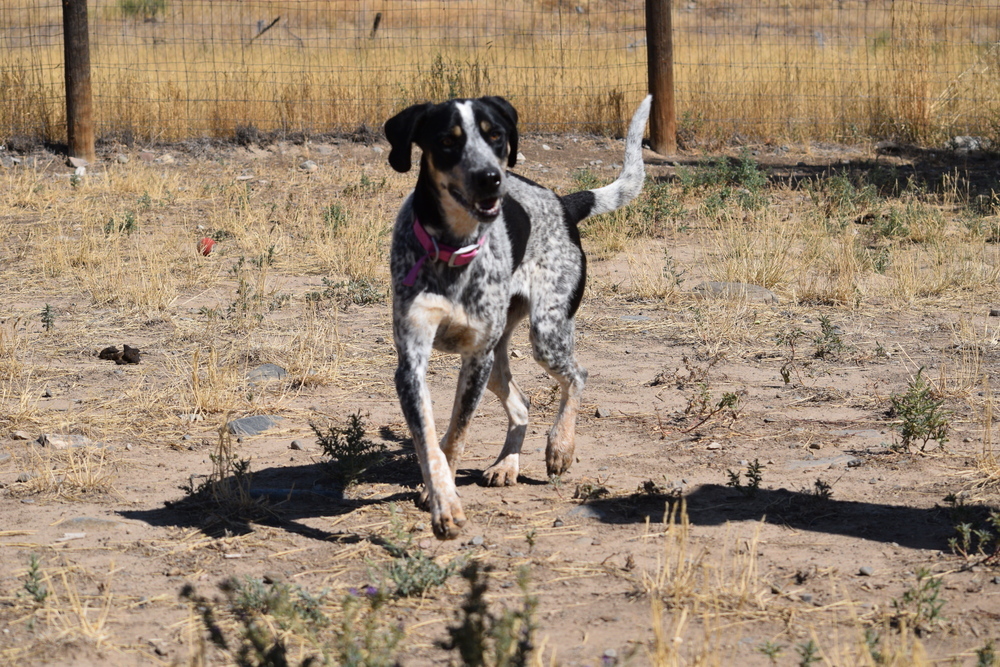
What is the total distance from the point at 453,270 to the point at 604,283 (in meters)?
3.61

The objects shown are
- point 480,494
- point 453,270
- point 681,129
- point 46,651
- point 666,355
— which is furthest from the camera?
point 681,129

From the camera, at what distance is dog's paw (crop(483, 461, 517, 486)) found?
4465 millimetres

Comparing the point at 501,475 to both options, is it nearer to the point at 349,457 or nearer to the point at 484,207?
the point at 349,457

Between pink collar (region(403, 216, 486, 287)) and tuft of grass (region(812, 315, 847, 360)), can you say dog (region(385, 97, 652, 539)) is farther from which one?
tuft of grass (region(812, 315, 847, 360))

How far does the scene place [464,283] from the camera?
4.00m

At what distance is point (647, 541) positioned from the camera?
3.74 meters

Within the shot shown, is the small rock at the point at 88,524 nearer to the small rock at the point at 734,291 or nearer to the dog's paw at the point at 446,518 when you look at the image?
the dog's paw at the point at 446,518

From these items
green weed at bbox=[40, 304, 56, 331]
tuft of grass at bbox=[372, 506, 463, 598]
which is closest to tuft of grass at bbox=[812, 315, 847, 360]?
Answer: tuft of grass at bbox=[372, 506, 463, 598]

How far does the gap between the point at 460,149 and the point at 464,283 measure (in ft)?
1.60

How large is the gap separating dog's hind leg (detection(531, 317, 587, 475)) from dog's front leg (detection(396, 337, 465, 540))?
2.55ft

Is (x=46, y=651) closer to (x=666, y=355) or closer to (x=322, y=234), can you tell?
(x=666, y=355)

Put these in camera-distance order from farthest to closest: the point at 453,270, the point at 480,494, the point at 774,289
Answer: the point at 774,289, the point at 480,494, the point at 453,270

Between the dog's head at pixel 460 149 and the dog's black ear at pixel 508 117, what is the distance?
54mm

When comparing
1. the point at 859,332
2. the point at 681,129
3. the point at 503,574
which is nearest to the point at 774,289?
the point at 859,332
